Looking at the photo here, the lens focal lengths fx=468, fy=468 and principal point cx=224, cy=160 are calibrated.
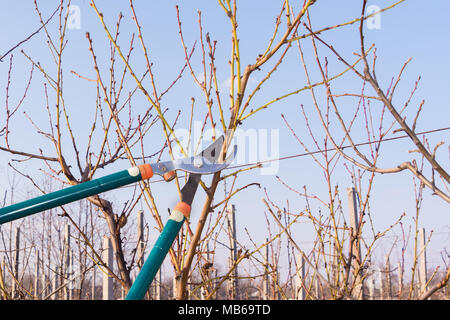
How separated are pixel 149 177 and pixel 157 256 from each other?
32 centimetres

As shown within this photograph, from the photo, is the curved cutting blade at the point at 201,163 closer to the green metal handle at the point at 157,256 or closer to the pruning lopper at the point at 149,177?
the pruning lopper at the point at 149,177

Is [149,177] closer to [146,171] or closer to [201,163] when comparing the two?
[146,171]

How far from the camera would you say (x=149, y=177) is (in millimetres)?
1540

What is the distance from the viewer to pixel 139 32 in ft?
5.89

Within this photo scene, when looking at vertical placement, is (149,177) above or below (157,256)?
above

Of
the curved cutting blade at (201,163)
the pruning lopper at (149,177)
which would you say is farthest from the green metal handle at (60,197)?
the curved cutting blade at (201,163)

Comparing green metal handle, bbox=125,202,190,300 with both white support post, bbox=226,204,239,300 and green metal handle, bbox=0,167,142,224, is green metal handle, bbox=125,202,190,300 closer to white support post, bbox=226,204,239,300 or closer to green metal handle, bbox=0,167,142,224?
green metal handle, bbox=0,167,142,224

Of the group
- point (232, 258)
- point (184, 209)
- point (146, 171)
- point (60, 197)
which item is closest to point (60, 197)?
point (60, 197)

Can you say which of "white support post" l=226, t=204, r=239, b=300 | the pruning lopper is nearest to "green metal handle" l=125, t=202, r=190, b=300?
the pruning lopper

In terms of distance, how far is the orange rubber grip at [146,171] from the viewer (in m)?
1.52

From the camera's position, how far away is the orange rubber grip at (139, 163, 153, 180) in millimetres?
1517

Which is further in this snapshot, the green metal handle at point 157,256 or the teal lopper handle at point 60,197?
the teal lopper handle at point 60,197
